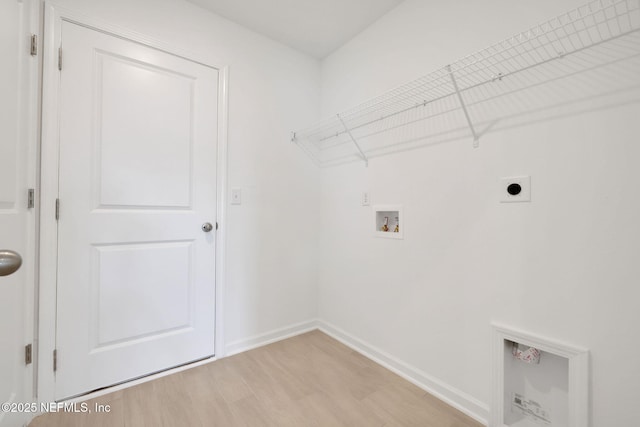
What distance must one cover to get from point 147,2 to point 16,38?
2.62 ft

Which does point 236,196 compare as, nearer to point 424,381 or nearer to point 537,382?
point 424,381

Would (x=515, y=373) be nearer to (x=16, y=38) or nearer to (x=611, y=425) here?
(x=611, y=425)

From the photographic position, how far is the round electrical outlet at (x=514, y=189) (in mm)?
1258

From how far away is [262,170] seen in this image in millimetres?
2156

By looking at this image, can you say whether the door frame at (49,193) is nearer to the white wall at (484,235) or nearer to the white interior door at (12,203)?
the white interior door at (12,203)

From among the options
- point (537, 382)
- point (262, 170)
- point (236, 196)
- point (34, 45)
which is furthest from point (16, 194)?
point (537, 382)

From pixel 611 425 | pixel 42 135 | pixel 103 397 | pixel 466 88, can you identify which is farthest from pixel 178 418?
pixel 466 88

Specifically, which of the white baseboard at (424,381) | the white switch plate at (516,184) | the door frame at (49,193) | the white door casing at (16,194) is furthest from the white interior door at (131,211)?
the white switch plate at (516,184)

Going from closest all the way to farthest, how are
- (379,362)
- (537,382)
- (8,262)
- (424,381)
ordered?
(8,262) → (537,382) → (424,381) → (379,362)

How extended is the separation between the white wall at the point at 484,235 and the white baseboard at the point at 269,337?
40cm

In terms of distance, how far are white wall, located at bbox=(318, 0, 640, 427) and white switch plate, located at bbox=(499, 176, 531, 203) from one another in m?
0.03

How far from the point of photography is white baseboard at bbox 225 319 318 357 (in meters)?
2.00

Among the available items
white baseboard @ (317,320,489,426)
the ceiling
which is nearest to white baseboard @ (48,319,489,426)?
white baseboard @ (317,320,489,426)

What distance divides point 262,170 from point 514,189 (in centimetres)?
165
